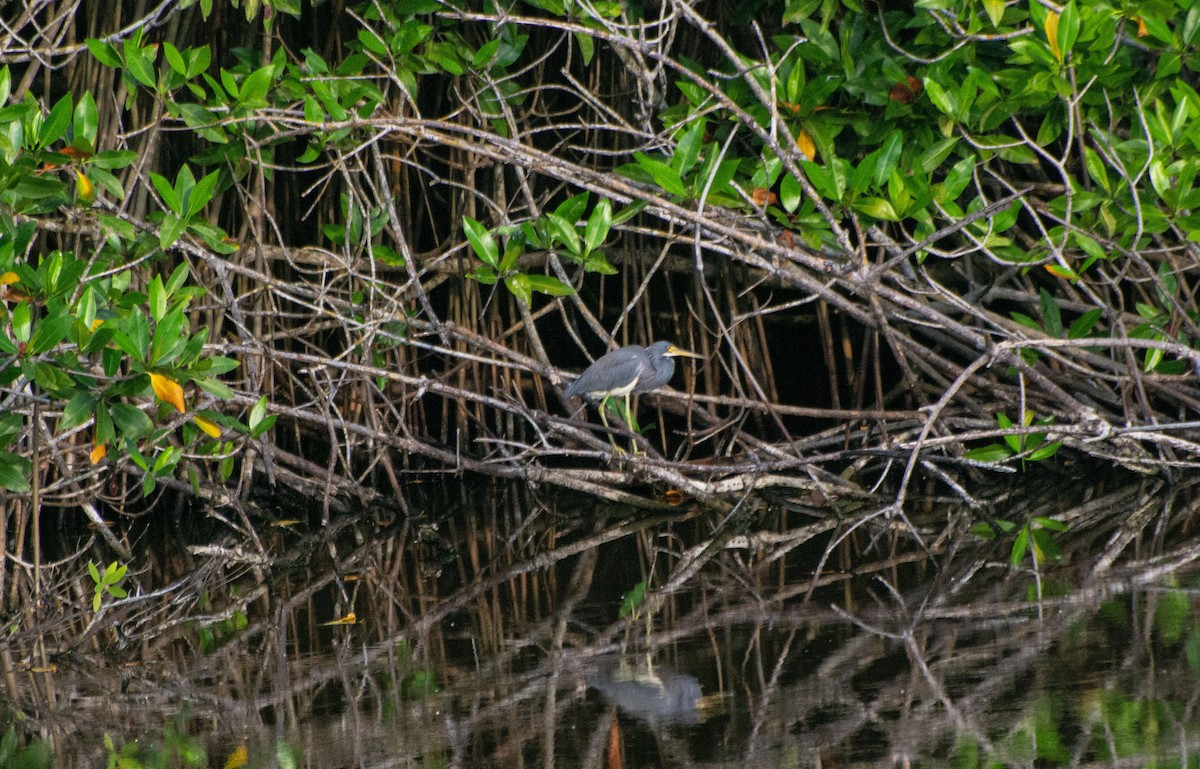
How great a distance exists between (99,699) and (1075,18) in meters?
3.27

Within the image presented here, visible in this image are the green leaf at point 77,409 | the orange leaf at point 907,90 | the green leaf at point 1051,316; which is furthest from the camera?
the green leaf at point 1051,316

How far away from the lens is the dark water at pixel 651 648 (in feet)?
9.41

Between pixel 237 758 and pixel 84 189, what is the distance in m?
2.01

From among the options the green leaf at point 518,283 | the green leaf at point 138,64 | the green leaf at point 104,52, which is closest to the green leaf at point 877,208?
the green leaf at point 518,283

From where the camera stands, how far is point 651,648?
11.8 feet

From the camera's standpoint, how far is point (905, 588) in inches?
157

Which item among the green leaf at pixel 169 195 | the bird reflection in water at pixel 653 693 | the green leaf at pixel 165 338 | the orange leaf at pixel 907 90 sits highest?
the orange leaf at pixel 907 90

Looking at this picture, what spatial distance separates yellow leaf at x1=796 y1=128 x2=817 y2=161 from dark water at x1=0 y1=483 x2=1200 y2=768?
1276mm

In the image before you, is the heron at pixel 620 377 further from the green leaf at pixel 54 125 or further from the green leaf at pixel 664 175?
the green leaf at pixel 54 125

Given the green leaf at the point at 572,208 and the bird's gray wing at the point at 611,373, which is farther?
the bird's gray wing at the point at 611,373

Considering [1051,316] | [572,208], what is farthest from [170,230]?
[1051,316]

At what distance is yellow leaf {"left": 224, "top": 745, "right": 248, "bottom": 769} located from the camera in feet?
9.53

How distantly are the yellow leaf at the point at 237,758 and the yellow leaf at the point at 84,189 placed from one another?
1.95 m

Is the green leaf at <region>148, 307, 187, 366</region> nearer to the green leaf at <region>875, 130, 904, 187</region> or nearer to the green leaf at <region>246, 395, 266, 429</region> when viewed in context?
the green leaf at <region>246, 395, 266, 429</region>
